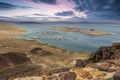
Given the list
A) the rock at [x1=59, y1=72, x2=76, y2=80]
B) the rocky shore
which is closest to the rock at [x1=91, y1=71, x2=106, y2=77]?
the rocky shore

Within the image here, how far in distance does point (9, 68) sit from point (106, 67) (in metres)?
32.5

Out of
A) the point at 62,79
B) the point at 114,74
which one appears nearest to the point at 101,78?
the point at 114,74

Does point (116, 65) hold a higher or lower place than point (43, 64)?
higher

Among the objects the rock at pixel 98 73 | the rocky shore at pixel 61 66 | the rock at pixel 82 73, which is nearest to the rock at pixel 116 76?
the rocky shore at pixel 61 66

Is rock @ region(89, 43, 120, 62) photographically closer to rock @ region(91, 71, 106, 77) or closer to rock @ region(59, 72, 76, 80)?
rock @ region(91, 71, 106, 77)

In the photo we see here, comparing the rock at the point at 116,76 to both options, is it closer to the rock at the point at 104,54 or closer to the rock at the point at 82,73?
the rock at the point at 82,73

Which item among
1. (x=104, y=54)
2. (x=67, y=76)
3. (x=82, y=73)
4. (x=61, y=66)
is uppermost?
(x=82, y=73)

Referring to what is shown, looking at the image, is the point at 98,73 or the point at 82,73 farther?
the point at 82,73

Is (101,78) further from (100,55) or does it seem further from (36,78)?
(100,55)

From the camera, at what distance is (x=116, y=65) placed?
51.9 m

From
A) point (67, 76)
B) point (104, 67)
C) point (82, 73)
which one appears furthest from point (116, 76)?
point (67, 76)

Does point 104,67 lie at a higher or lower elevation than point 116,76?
higher

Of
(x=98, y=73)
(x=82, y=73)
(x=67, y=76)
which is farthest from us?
(x=82, y=73)

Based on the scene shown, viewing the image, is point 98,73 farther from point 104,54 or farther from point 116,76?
point 104,54
